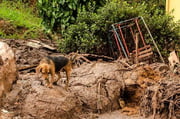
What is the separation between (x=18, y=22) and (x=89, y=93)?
7.74m

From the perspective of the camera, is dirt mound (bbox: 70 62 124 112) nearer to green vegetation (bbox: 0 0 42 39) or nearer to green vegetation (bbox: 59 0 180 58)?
green vegetation (bbox: 59 0 180 58)

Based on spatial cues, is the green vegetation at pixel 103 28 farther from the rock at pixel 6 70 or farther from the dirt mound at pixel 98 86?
the rock at pixel 6 70

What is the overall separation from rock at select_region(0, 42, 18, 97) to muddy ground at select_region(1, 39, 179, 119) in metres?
0.26

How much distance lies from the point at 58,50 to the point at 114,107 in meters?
4.33

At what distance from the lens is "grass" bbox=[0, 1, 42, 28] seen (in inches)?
619

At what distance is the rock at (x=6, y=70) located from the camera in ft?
21.8

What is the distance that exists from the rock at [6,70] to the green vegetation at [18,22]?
7.35 meters

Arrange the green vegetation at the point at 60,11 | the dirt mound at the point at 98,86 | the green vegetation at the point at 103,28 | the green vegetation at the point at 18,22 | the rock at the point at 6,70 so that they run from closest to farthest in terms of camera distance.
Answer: the rock at the point at 6,70 < the dirt mound at the point at 98,86 < the green vegetation at the point at 103,28 < the green vegetation at the point at 60,11 < the green vegetation at the point at 18,22

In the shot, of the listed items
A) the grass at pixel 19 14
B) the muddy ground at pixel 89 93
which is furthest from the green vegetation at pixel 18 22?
the muddy ground at pixel 89 93

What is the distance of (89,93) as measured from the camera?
870cm

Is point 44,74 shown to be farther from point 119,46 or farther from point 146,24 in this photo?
point 146,24

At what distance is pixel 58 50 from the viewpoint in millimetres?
12766

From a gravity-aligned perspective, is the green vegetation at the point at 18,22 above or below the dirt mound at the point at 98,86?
above

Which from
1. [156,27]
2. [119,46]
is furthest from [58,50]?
[156,27]
